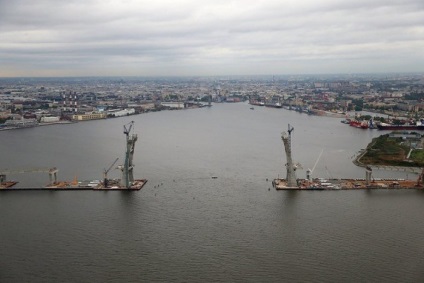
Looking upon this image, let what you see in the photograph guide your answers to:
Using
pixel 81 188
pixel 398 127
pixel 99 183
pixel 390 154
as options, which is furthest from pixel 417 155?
pixel 81 188

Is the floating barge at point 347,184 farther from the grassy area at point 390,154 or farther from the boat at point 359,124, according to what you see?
the boat at point 359,124

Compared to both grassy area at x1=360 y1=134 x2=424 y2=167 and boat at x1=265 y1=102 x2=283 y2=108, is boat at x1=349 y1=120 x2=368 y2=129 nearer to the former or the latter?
grassy area at x1=360 y1=134 x2=424 y2=167

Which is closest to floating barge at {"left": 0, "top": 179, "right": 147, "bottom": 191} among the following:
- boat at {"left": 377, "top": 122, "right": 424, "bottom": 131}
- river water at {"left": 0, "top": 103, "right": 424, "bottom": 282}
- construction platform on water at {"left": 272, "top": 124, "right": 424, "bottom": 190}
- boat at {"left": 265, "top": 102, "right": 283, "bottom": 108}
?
river water at {"left": 0, "top": 103, "right": 424, "bottom": 282}

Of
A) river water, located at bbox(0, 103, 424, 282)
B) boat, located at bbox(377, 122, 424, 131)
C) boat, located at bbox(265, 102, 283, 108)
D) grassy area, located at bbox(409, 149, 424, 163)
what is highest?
grassy area, located at bbox(409, 149, 424, 163)

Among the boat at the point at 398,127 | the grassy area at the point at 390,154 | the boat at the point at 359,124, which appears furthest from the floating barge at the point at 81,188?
the boat at the point at 398,127

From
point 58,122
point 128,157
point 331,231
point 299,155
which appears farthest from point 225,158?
point 58,122

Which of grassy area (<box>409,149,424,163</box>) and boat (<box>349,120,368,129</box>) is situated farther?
boat (<box>349,120,368,129</box>)
